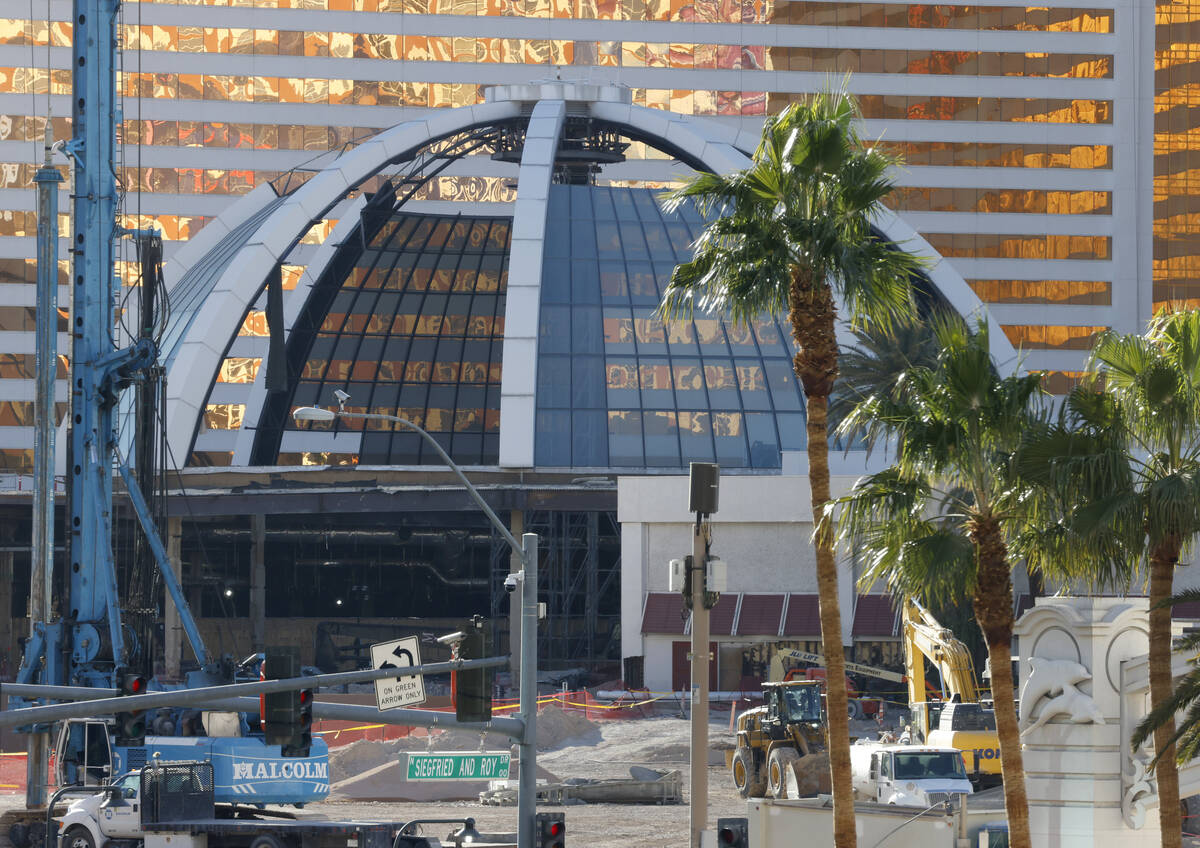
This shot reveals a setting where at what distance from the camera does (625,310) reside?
3031 inches

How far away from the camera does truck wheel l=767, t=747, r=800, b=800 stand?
1626 inches

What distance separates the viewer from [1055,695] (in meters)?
26.2

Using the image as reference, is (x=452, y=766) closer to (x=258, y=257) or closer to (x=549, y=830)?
(x=549, y=830)

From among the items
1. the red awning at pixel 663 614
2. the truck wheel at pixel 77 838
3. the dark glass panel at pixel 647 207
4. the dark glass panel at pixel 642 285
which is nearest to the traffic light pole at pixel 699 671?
the truck wheel at pixel 77 838

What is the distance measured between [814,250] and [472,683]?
8261 mm

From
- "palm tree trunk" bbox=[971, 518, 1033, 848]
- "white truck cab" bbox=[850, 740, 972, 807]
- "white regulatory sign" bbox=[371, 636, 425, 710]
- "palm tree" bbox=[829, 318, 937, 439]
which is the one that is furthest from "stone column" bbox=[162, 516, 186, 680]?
"palm tree trunk" bbox=[971, 518, 1033, 848]

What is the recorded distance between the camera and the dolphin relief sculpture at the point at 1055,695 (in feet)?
85.1

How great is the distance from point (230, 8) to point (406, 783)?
70.3m

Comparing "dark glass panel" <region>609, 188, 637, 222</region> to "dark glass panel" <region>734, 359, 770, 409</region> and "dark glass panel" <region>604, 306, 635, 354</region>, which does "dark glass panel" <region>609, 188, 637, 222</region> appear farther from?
"dark glass panel" <region>734, 359, 770, 409</region>

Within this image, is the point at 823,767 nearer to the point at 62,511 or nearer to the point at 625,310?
the point at 625,310

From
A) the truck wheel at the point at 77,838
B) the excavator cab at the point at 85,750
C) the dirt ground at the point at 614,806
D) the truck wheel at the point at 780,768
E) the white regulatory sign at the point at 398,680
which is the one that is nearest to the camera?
the white regulatory sign at the point at 398,680

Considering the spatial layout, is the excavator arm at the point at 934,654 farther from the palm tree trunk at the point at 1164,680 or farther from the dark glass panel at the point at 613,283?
the dark glass panel at the point at 613,283

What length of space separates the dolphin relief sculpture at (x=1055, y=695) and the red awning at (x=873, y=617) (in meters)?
41.2

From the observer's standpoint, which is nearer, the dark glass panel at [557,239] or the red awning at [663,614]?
the red awning at [663,614]
